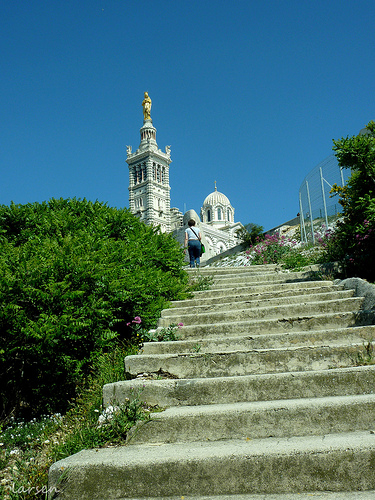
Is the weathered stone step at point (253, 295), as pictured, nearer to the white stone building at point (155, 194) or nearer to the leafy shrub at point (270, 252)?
the leafy shrub at point (270, 252)

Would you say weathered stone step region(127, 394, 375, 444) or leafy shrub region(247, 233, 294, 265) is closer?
weathered stone step region(127, 394, 375, 444)

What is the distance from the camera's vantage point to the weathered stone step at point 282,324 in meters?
4.23

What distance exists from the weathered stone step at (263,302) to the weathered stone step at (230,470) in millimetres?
2882

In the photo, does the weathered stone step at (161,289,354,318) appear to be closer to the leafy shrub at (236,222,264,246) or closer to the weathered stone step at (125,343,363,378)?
the weathered stone step at (125,343,363,378)

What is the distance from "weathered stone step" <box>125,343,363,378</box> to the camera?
3.45 metres

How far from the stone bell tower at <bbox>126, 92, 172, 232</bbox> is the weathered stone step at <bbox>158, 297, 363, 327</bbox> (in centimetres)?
7298

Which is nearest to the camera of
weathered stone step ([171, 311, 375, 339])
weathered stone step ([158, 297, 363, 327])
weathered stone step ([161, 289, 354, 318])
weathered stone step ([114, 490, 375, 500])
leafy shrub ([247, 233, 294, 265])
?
weathered stone step ([114, 490, 375, 500])

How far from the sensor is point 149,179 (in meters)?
80.2

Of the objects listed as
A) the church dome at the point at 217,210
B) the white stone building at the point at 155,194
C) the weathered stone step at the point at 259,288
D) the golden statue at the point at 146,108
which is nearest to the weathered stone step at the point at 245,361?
the weathered stone step at the point at 259,288

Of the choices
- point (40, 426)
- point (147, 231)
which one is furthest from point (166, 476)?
point (147, 231)

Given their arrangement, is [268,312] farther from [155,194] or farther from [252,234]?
[155,194]

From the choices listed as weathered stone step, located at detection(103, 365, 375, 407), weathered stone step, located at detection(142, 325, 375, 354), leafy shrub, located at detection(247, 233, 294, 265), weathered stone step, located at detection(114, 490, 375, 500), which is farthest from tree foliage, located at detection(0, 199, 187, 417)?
leafy shrub, located at detection(247, 233, 294, 265)

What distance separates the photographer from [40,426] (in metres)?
3.75

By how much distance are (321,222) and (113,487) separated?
1212 centimetres
